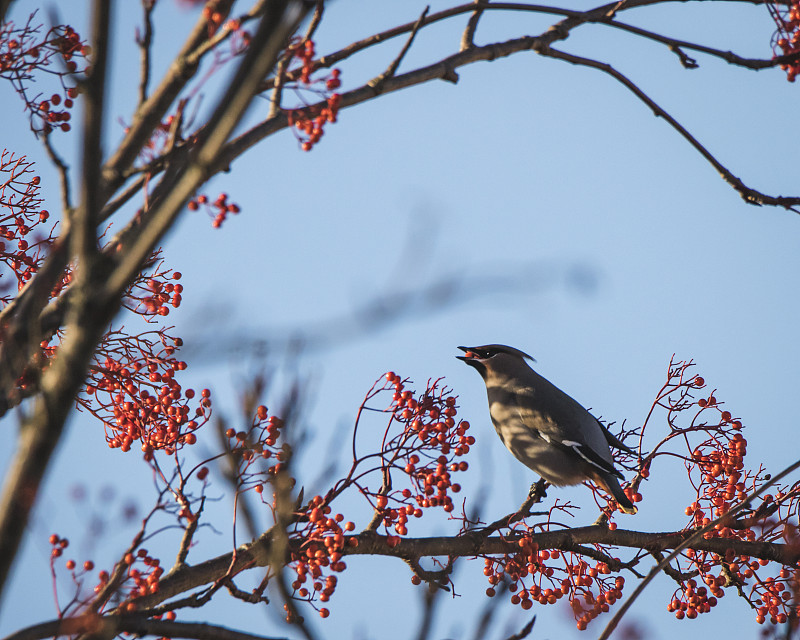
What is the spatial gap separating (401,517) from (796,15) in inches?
108

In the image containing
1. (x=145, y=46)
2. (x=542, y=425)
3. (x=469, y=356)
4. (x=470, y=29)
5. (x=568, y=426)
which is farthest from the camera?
(x=469, y=356)

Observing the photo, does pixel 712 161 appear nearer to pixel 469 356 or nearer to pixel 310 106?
pixel 310 106

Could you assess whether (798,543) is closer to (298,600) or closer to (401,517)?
(401,517)

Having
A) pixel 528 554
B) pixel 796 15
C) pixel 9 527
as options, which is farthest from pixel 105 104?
pixel 796 15

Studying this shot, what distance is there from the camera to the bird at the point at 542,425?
601 cm

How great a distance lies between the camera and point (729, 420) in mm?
4715

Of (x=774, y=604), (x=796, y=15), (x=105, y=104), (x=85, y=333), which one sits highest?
(x=796, y=15)

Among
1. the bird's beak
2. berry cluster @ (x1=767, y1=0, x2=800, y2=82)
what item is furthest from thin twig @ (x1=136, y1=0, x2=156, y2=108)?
the bird's beak

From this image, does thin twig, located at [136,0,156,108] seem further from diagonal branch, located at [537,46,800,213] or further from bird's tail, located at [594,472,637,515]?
bird's tail, located at [594,472,637,515]

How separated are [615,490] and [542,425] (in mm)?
1150

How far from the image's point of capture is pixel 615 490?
216 inches

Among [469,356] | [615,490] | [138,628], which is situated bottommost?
[138,628]

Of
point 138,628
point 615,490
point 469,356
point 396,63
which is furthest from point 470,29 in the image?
point 469,356

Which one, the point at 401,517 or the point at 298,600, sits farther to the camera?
the point at 401,517
